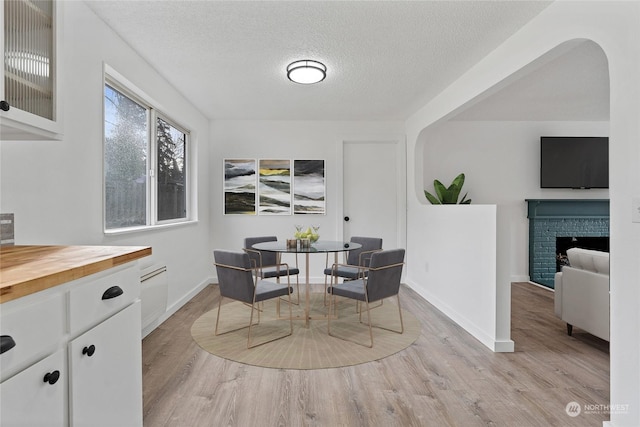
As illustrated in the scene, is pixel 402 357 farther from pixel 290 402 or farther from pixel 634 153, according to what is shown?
pixel 634 153

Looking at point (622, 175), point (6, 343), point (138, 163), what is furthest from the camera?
point (138, 163)

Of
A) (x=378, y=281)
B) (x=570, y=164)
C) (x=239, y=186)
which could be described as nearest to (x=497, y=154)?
(x=570, y=164)

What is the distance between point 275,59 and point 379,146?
103 inches

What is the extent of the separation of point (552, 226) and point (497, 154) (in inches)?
54.0

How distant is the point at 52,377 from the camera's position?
0.92m

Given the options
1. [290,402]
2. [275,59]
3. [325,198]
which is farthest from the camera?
[325,198]

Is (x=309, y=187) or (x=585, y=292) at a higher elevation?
(x=309, y=187)

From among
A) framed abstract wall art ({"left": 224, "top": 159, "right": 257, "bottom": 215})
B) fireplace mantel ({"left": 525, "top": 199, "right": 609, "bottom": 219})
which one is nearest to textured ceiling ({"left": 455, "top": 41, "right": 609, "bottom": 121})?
fireplace mantel ({"left": 525, "top": 199, "right": 609, "bottom": 219})

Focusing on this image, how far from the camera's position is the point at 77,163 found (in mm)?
2072

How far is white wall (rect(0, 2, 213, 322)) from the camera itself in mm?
1666

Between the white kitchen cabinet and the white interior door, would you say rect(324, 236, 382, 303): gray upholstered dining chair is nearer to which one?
the white interior door

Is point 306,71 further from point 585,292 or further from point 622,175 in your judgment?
point 585,292

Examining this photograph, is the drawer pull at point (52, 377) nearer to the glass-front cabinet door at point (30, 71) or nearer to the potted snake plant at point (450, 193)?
the glass-front cabinet door at point (30, 71)

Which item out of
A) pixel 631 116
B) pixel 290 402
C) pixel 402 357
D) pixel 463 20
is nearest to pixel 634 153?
pixel 631 116
